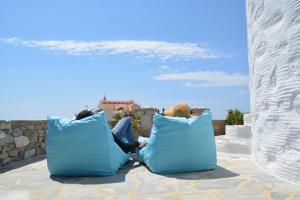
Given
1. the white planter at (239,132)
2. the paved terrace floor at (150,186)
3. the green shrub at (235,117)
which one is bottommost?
the paved terrace floor at (150,186)

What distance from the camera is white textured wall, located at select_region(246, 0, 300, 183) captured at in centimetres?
378

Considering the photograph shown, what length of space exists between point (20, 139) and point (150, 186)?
3.22 metres

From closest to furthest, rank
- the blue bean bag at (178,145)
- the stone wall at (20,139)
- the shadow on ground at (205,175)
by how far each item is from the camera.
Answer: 1. the shadow on ground at (205,175)
2. the blue bean bag at (178,145)
3. the stone wall at (20,139)

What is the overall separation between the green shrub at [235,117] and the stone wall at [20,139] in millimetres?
5732

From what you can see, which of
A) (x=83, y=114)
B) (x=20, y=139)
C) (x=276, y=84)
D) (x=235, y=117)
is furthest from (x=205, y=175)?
(x=235, y=117)

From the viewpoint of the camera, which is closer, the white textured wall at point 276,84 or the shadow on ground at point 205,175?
the white textured wall at point 276,84

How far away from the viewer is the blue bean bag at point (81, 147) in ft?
14.4

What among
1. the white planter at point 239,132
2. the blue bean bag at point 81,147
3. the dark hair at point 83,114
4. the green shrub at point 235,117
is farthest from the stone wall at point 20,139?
the green shrub at point 235,117

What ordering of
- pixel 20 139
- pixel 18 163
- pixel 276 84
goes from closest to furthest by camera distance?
pixel 276 84 → pixel 18 163 → pixel 20 139

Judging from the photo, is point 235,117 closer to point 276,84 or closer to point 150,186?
point 276,84

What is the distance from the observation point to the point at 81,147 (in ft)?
14.3

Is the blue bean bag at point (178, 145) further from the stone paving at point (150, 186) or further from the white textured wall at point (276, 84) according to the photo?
the white textured wall at point (276, 84)

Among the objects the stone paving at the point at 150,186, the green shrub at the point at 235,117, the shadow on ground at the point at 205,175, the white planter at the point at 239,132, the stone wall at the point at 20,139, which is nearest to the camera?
the stone paving at the point at 150,186

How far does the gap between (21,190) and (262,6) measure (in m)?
3.81
